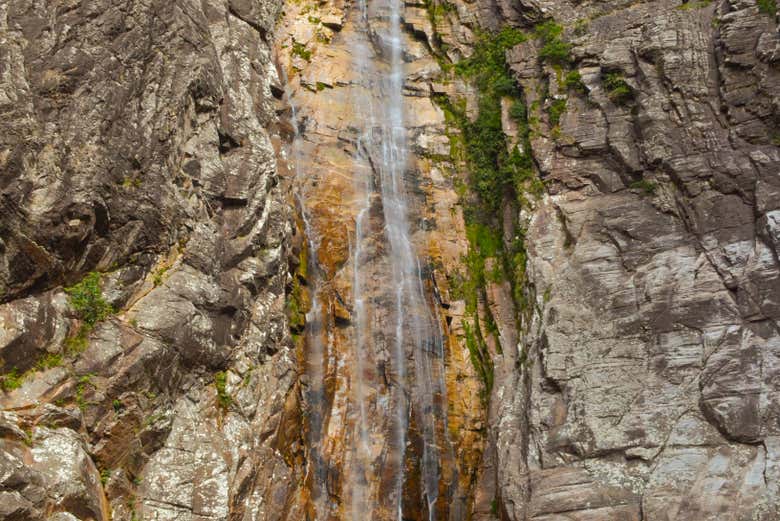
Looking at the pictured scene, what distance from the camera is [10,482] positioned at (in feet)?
37.3

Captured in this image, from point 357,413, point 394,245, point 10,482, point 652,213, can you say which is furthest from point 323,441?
point 652,213

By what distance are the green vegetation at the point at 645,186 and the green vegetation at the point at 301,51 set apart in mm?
12245

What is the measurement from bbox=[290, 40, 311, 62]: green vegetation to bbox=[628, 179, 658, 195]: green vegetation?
12.2m

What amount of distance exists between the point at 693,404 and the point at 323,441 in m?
8.85

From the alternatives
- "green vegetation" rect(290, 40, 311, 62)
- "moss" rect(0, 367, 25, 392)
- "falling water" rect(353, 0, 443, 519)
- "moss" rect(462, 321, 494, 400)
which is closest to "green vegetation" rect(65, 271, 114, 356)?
"moss" rect(0, 367, 25, 392)

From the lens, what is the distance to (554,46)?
22141mm

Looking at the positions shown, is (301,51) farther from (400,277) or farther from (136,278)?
(136,278)

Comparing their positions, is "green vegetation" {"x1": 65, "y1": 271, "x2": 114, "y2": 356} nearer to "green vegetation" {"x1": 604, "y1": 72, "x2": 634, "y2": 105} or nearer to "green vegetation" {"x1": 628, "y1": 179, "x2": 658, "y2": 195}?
"green vegetation" {"x1": 628, "y1": 179, "x2": 658, "y2": 195}

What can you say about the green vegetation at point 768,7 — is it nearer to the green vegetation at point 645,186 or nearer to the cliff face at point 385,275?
the cliff face at point 385,275

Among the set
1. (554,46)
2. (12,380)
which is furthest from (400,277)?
(12,380)

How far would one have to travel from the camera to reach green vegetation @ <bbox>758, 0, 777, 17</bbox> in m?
18.9

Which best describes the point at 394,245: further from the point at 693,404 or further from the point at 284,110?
the point at 693,404

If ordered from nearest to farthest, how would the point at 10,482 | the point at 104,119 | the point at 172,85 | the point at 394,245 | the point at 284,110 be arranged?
the point at 10,482, the point at 104,119, the point at 172,85, the point at 394,245, the point at 284,110

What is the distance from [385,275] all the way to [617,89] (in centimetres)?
827
